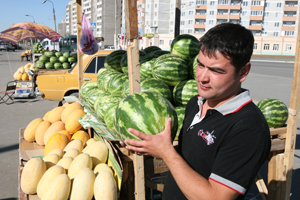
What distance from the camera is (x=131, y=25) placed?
2076mm

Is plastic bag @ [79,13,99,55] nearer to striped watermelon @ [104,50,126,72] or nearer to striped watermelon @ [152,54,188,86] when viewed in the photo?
striped watermelon @ [104,50,126,72]

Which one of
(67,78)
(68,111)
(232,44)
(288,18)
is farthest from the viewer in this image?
(288,18)

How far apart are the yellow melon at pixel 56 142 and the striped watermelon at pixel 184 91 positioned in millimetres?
1978

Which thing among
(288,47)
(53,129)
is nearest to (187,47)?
(53,129)

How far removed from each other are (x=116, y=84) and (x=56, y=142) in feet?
4.51

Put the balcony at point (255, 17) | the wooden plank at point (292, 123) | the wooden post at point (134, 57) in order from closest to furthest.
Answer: the wooden post at point (134, 57) → the wooden plank at point (292, 123) → the balcony at point (255, 17)

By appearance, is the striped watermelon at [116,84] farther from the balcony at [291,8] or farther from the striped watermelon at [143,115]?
the balcony at [291,8]

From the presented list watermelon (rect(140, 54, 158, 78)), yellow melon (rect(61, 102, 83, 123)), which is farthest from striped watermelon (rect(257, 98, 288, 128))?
yellow melon (rect(61, 102, 83, 123))

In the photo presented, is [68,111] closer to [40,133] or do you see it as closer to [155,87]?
[40,133]

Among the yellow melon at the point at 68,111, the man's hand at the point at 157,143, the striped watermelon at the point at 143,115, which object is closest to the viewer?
the man's hand at the point at 157,143

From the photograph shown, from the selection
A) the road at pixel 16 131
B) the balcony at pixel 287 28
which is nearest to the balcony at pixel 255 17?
the balcony at pixel 287 28

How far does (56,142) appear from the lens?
11.4ft

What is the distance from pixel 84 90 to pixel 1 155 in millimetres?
2453

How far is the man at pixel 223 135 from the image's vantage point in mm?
1130
